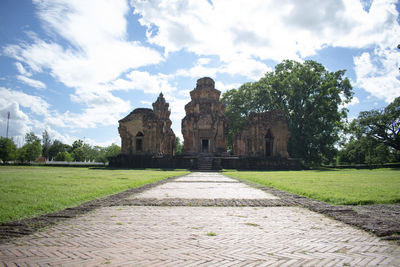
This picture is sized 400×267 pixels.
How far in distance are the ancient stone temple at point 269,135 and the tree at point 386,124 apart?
22.3 metres

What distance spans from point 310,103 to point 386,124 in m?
17.1

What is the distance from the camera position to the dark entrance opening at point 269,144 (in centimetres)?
3614

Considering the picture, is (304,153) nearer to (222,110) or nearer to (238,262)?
(222,110)

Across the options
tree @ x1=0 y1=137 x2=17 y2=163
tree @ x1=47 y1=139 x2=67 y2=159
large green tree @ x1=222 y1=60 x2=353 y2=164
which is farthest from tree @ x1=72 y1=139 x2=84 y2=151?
large green tree @ x1=222 y1=60 x2=353 y2=164

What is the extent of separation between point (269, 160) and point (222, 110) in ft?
39.3

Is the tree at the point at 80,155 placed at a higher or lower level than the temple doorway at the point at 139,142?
lower

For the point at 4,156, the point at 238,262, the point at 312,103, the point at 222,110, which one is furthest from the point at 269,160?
the point at 4,156

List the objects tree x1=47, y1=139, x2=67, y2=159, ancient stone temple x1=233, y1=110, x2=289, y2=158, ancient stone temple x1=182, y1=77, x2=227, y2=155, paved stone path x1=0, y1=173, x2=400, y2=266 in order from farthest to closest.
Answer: tree x1=47, y1=139, x2=67, y2=159 → ancient stone temple x1=182, y1=77, x2=227, y2=155 → ancient stone temple x1=233, y1=110, x2=289, y2=158 → paved stone path x1=0, y1=173, x2=400, y2=266

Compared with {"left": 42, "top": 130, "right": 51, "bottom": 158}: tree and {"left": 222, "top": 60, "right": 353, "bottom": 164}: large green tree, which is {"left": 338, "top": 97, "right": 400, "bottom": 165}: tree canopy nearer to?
{"left": 222, "top": 60, "right": 353, "bottom": 164}: large green tree

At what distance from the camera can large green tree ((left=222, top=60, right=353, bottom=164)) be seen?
40312 mm

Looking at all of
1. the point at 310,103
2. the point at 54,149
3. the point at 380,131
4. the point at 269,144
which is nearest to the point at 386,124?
the point at 380,131

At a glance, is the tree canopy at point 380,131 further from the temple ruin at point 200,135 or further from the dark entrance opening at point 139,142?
the dark entrance opening at point 139,142

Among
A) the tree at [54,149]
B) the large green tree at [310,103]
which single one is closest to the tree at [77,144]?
the tree at [54,149]

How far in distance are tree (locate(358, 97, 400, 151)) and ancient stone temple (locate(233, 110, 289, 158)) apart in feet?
73.3
